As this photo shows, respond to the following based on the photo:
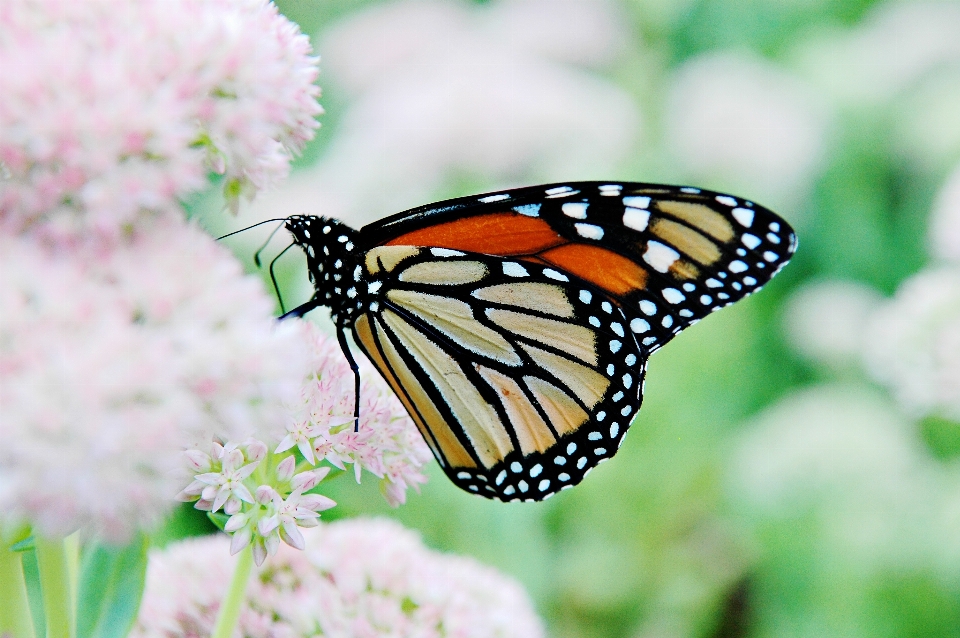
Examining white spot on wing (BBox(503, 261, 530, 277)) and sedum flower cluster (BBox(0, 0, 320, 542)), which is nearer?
sedum flower cluster (BBox(0, 0, 320, 542))

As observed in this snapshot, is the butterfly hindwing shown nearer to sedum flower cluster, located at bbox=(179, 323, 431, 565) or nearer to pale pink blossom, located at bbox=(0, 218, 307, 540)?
sedum flower cluster, located at bbox=(179, 323, 431, 565)

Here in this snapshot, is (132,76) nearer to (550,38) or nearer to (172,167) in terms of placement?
(172,167)

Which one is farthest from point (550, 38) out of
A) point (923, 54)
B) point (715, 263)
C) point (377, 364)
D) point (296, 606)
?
point (296, 606)

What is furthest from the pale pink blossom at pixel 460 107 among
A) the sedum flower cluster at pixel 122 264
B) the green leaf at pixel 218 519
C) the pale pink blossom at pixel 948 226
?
the sedum flower cluster at pixel 122 264

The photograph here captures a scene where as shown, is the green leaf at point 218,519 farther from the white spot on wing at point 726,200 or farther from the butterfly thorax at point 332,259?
the white spot on wing at point 726,200

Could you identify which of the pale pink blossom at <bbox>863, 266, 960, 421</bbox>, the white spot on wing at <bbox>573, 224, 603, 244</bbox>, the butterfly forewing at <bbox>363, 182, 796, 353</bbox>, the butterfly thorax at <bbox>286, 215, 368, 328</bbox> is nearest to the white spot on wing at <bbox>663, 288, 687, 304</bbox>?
the butterfly forewing at <bbox>363, 182, 796, 353</bbox>

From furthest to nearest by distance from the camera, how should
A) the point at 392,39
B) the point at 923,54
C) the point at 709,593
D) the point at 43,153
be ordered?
1. the point at 392,39
2. the point at 923,54
3. the point at 709,593
4. the point at 43,153
